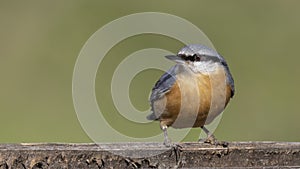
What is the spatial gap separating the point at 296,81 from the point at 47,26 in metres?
2.77

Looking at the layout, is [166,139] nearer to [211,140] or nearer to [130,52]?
[211,140]

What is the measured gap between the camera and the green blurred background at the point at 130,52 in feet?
30.9

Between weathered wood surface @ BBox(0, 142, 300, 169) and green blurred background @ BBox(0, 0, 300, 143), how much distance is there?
3.89 m

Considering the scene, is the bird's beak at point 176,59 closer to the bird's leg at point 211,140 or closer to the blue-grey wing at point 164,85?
the blue-grey wing at point 164,85

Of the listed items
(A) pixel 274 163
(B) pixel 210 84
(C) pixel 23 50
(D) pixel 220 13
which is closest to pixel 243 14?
(D) pixel 220 13

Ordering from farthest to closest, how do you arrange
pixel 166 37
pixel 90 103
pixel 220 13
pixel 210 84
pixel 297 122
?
pixel 220 13
pixel 166 37
pixel 297 122
pixel 90 103
pixel 210 84

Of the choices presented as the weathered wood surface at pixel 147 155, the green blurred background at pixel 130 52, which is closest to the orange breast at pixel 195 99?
the weathered wood surface at pixel 147 155

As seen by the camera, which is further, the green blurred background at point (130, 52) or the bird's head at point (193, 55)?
the green blurred background at point (130, 52)

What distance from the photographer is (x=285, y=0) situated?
12562mm

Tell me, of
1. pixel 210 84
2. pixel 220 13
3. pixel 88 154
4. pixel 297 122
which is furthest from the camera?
pixel 220 13

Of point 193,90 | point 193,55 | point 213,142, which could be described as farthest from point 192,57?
point 213,142

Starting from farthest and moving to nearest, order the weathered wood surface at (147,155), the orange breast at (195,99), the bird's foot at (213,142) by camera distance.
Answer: the orange breast at (195,99), the bird's foot at (213,142), the weathered wood surface at (147,155)

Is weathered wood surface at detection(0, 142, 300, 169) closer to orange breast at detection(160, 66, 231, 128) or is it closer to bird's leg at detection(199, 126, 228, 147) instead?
bird's leg at detection(199, 126, 228, 147)

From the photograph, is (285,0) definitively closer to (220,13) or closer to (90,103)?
(220,13)
